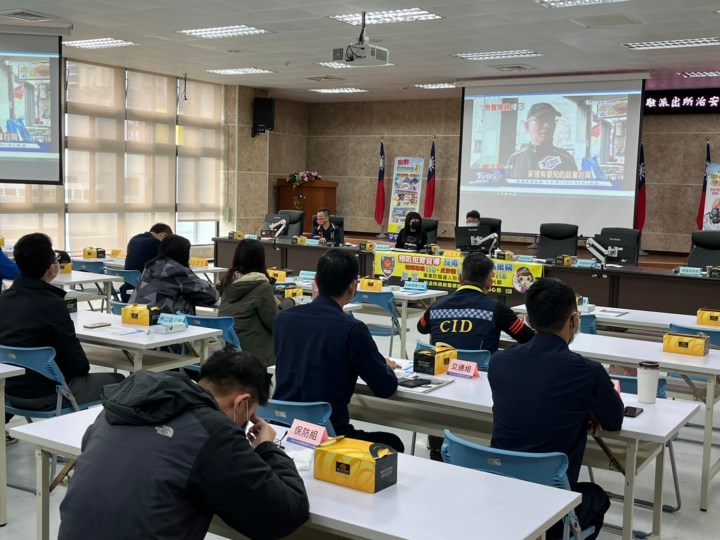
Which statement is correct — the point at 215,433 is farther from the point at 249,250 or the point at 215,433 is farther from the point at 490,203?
the point at 490,203

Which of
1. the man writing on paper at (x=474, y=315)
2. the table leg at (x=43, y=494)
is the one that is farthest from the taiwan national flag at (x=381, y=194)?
the table leg at (x=43, y=494)

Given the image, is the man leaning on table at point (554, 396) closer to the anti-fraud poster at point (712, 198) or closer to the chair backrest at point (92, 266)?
the chair backrest at point (92, 266)

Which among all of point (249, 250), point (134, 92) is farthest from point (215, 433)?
point (134, 92)

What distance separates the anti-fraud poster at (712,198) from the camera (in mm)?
12125

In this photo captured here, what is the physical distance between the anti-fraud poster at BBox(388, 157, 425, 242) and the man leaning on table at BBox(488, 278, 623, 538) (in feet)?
40.8

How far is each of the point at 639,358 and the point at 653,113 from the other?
33.3 feet

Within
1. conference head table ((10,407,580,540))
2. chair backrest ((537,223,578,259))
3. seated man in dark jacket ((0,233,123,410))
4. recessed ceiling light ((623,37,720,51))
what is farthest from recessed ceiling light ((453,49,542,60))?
conference head table ((10,407,580,540))

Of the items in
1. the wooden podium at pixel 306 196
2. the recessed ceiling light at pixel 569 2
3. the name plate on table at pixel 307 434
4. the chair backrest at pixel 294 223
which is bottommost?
the name plate on table at pixel 307 434

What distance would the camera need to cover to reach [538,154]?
476 inches

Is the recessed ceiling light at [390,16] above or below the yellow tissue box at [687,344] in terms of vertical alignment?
above

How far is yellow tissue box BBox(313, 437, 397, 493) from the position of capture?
2006 mm

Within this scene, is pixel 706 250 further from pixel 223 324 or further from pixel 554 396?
pixel 554 396

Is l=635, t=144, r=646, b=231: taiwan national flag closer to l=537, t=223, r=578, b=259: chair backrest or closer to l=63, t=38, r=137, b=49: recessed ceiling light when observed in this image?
l=537, t=223, r=578, b=259: chair backrest

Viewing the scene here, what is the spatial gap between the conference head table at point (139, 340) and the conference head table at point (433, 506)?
1.75m
